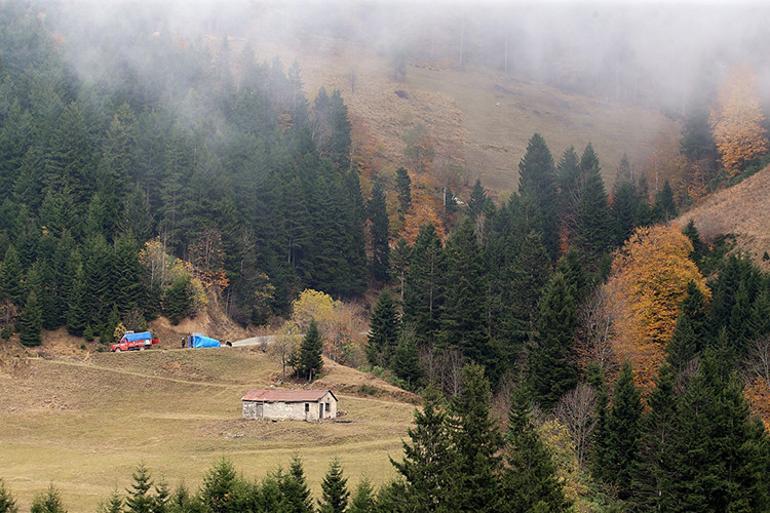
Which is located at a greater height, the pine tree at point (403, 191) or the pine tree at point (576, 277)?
the pine tree at point (403, 191)

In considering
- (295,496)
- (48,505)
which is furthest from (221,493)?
(48,505)

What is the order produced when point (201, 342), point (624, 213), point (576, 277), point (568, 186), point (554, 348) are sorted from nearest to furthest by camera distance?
point (554, 348) → point (576, 277) → point (201, 342) → point (624, 213) → point (568, 186)

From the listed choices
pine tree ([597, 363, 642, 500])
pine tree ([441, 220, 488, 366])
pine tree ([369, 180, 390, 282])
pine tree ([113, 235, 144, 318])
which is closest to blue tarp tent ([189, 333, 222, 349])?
pine tree ([113, 235, 144, 318])

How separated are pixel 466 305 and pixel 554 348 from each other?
13940 mm

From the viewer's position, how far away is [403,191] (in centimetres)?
13050

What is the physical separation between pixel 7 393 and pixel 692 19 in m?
123

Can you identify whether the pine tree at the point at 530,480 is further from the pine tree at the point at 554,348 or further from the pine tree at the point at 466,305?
the pine tree at the point at 466,305

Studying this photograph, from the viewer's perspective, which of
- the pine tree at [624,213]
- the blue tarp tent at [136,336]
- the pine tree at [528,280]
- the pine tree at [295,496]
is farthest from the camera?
the pine tree at [624,213]

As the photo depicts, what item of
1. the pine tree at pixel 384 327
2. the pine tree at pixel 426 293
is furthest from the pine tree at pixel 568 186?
the pine tree at pixel 384 327

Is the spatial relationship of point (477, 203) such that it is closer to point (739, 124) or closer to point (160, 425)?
point (739, 124)

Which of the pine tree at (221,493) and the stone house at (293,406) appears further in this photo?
the stone house at (293,406)

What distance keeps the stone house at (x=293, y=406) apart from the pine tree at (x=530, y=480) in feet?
83.6

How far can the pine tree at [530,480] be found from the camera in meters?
47.5

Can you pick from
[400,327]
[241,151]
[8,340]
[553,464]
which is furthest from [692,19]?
[553,464]
